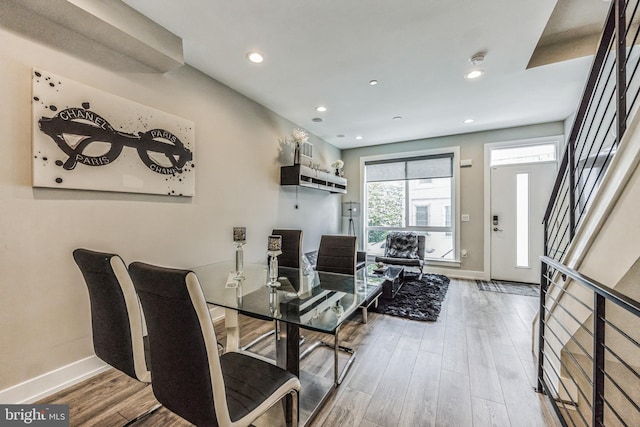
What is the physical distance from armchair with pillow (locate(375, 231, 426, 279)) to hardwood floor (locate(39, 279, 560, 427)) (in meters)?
1.76

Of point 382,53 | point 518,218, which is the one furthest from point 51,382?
point 518,218

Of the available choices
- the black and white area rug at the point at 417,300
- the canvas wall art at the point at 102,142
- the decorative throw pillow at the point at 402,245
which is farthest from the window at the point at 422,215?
the canvas wall art at the point at 102,142

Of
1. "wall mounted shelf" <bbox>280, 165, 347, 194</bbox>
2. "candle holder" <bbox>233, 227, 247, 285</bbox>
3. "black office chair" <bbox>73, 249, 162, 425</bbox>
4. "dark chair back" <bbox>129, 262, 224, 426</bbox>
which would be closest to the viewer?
"dark chair back" <bbox>129, 262, 224, 426</bbox>

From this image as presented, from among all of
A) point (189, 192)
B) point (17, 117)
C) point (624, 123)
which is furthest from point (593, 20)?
point (17, 117)

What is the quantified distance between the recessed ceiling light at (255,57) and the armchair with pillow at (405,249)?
3.67m

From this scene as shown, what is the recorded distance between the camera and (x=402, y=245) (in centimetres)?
503

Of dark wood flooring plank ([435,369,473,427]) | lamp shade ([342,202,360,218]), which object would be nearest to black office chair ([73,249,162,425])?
dark wood flooring plank ([435,369,473,427])

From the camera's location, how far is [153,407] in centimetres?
162

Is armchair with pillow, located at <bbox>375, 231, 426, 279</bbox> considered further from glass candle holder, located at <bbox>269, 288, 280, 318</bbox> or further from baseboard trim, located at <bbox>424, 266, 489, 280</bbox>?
glass candle holder, located at <bbox>269, 288, 280, 318</bbox>

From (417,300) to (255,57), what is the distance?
3440 mm

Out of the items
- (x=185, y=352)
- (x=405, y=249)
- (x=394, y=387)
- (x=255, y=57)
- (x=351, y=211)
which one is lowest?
(x=394, y=387)

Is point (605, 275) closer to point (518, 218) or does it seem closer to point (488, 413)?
point (488, 413)

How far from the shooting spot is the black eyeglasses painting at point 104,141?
1797 mm

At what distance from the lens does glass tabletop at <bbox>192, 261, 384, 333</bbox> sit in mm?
1474
